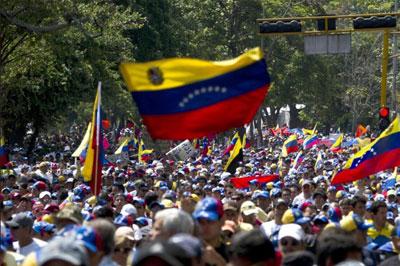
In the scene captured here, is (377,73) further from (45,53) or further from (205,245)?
(205,245)

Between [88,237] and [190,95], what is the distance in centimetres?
330

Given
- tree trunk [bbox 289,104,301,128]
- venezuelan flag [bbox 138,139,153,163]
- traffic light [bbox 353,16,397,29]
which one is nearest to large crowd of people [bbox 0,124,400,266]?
traffic light [bbox 353,16,397,29]

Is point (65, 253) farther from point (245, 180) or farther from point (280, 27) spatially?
point (280, 27)

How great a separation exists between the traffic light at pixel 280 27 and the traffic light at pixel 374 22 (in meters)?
1.19

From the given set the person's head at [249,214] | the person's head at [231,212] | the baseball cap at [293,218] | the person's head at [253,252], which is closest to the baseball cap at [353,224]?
the baseball cap at [293,218]

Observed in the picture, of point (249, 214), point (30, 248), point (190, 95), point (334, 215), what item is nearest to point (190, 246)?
point (190, 95)

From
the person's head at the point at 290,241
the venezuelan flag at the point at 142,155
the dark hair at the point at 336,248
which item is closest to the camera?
the dark hair at the point at 336,248

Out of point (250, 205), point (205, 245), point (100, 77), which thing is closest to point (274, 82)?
point (100, 77)

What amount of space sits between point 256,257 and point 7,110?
31.9 metres

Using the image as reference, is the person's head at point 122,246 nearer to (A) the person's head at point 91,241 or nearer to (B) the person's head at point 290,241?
(B) the person's head at point 290,241

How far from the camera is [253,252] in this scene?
6.59 meters

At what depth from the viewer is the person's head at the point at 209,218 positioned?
881 centimetres

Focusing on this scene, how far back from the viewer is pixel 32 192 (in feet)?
64.8

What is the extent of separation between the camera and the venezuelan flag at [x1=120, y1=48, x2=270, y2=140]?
32.2ft
